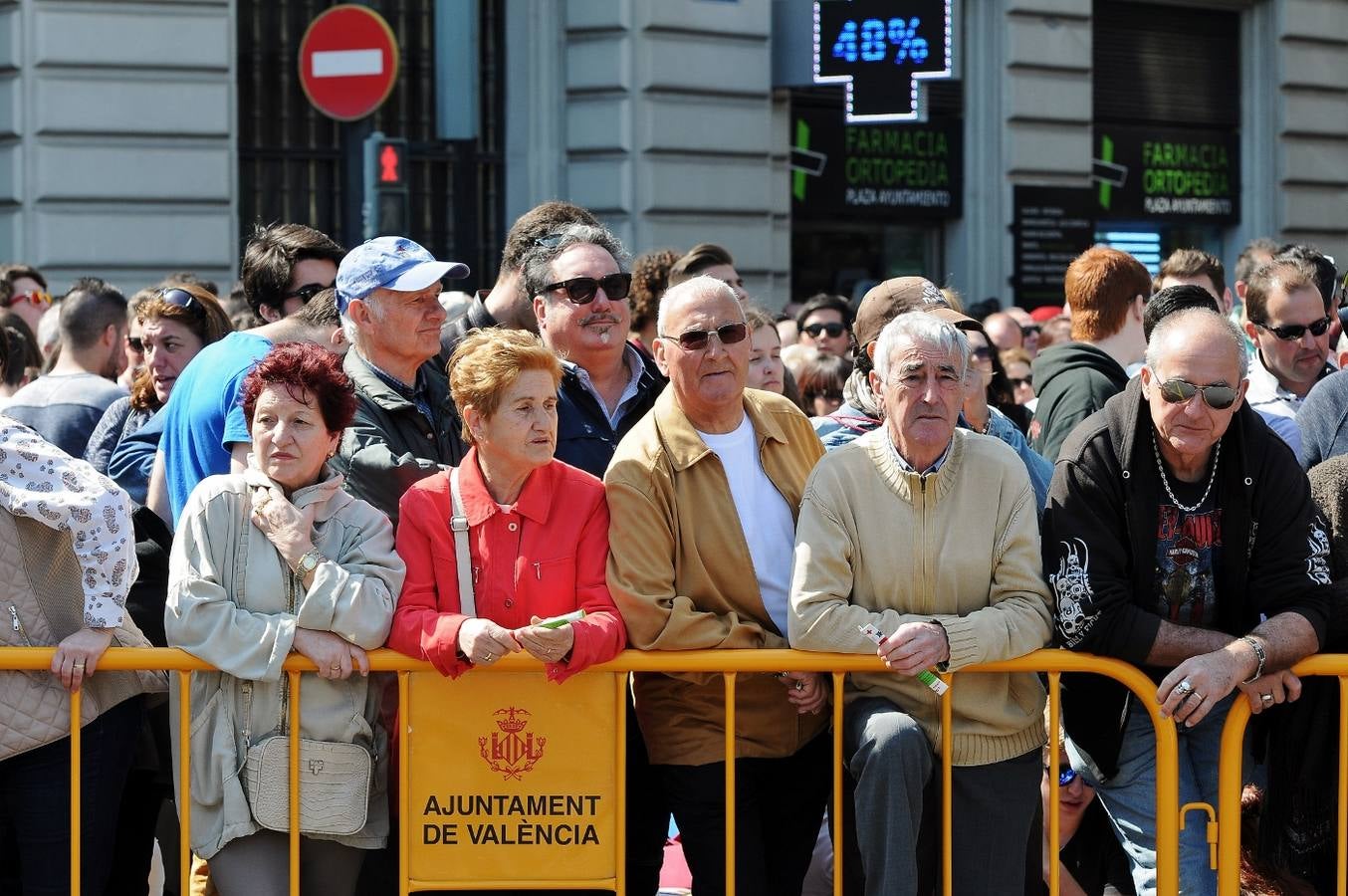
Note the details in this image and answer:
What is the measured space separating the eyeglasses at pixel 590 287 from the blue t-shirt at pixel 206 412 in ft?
2.94

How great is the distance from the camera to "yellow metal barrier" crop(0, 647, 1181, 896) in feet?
14.8

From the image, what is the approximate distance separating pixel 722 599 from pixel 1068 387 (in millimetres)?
2187

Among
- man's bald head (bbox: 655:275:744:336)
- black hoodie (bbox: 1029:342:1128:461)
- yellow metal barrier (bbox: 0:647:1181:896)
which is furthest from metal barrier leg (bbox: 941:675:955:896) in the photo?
black hoodie (bbox: 1029:342:1128:461)

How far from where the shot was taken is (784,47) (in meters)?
15.7

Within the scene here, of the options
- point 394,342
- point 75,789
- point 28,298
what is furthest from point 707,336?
point 28,298

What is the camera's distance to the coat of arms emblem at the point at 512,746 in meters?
4.60

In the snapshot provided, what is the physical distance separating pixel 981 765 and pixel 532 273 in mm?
2072

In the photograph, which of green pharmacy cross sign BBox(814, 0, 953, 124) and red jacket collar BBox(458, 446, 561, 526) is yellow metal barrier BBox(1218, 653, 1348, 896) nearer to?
red jacket collar BBox(458, 446, 561, 526)

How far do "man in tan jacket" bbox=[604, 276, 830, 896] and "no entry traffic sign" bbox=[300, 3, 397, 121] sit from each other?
247 inches

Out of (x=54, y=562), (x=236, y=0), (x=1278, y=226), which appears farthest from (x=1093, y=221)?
(x=54, y=562)

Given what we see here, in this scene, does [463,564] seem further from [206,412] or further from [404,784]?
[206,412]

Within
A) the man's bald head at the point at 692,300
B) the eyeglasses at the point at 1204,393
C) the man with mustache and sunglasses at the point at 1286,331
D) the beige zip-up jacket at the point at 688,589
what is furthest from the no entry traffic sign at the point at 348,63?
the eyeglasses at the point at 1204,393

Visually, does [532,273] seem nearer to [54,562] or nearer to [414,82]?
[54,562]

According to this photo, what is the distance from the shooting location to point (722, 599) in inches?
186
